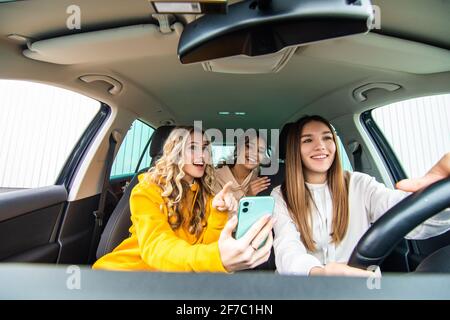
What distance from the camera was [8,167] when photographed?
1.18 meters

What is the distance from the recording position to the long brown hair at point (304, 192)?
0.96 metres

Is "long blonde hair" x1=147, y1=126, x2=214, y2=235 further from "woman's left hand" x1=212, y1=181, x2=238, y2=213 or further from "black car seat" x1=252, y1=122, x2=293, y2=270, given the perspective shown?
"black car seat" x1=252, y1=122, x2=293, y2=270

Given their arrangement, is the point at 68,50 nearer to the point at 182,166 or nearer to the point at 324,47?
the point at 182,166

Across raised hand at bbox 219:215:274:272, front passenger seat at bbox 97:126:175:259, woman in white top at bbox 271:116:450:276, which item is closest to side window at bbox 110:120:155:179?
front passenger seat at bbox 97:126:175:259

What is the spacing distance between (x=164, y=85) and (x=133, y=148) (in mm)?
636

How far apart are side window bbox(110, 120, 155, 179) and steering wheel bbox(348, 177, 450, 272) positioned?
1.45 m

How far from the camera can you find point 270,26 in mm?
458

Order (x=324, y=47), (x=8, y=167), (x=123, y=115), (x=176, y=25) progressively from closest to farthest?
(x=176, y=25), (x=324, y=47), (x=8, y=167), (x=123, y=115)

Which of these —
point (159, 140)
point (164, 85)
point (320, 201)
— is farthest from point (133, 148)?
point (320, 201)

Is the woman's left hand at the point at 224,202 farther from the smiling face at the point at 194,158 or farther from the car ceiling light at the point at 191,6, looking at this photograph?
the car ceiling light at the point at 191,6

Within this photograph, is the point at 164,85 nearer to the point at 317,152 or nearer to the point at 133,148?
the point at 133,148

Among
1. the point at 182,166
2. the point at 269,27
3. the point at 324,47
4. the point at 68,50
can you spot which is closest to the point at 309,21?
the point at 269,27

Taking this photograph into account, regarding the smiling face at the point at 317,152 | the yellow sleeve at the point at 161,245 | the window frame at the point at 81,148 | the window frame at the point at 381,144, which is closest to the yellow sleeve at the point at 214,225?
the yellow sleeve at the point at 161,245

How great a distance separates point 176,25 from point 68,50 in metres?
0.41
